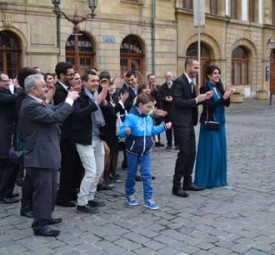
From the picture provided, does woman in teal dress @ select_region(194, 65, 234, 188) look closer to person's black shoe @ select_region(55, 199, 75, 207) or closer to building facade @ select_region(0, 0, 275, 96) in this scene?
person's black shoe @ select_region(55, 199, 75, 207)

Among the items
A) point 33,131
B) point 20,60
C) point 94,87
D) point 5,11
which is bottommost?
point 33,131

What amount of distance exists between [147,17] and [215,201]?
1735 cm

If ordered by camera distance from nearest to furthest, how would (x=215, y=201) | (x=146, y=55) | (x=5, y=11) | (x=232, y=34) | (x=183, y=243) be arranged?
(x=183, y=243) < (x=215, y=201) < (x=5, y=11) < (x=146, y=55) < (x=232, y=34)

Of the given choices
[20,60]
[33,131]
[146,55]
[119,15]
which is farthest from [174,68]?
[33,131]

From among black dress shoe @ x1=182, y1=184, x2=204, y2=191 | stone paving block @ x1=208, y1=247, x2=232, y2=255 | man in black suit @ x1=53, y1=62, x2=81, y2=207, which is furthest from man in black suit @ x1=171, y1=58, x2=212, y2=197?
stone paving block @ x1=208, y1=247, x2=232, y2=255

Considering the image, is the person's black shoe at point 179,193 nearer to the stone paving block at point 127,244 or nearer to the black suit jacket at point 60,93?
the stone paving block at point 127,244

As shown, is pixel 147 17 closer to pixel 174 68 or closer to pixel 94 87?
pixel 174 68

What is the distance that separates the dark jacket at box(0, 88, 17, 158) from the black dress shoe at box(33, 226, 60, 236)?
1705 mm

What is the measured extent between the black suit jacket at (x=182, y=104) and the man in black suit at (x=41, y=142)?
196 centimetres

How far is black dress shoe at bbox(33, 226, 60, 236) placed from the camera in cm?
499

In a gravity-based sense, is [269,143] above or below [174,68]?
below

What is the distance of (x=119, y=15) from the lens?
69.7 ft

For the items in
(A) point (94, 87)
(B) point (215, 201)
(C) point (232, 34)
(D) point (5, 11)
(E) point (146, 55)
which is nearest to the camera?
(A) point (94, 87)

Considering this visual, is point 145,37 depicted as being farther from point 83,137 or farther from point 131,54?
point 83,137
